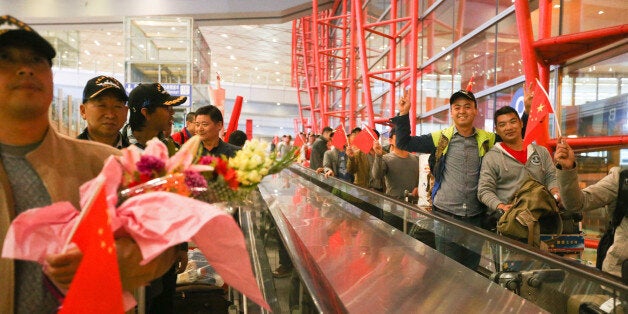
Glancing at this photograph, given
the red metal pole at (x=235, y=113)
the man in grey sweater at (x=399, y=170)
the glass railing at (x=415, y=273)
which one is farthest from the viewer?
the man in grey sweater at (x=399, y=170)

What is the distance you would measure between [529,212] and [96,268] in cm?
320

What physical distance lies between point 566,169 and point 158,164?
9.53 feet

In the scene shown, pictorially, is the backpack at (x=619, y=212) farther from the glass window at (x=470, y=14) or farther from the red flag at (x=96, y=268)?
the glass window at (x=470, y=14)

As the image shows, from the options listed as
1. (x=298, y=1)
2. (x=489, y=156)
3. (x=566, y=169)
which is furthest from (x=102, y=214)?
(x=298, y=1)

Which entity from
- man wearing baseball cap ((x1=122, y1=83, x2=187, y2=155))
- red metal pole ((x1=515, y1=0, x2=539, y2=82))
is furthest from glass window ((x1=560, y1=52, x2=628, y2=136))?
man wearing baseball cap ((x1=122, y1=83, x2=187, y2=155))

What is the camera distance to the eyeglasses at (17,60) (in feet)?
4.75

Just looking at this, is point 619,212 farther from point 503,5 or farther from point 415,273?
point 503,5

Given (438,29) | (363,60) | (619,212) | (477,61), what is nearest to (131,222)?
(619,212)

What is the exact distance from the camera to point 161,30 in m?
17.8

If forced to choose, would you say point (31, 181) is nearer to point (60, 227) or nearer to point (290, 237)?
point (60, 227)

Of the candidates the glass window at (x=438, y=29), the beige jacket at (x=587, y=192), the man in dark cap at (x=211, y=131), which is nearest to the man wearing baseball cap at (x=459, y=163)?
the beige jacket at (x=587, y=192)

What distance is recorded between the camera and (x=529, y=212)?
11.8ft

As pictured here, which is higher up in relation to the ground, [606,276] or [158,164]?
[158,164]

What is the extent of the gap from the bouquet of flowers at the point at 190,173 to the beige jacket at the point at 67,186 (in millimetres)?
175
